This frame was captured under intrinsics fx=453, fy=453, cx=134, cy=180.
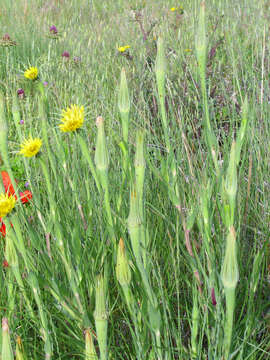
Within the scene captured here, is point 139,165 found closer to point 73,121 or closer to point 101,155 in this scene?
point 101,155

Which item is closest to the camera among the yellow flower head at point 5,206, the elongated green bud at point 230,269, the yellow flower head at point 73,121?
the elongated green bud at point 230,269

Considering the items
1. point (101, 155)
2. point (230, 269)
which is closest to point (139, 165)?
point (101, 155)

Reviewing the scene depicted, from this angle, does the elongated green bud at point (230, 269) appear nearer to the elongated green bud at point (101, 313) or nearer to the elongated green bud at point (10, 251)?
the elongated green bud at point (101, 313)

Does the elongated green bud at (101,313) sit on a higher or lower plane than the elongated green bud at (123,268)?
lower

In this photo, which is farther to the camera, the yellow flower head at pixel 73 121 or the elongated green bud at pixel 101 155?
the yellow flower head at pixel 73 121

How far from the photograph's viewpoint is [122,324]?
85 cm

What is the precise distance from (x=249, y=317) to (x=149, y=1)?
10.9 ft

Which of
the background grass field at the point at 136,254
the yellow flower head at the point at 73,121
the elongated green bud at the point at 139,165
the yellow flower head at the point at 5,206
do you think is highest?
the yellow flower head at the point at 73,121

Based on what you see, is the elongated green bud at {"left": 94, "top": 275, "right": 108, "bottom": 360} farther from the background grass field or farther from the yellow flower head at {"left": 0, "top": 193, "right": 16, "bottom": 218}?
the yellow flower head at {"left": 0, "top": 193, "right": 16, "bottom": 218}

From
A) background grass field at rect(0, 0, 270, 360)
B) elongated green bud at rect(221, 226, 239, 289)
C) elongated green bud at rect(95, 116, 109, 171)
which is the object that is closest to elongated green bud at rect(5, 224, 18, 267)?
background grass field at rect(0, 0, 270, 360)

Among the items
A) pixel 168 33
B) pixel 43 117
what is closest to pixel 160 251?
pixel 43 117

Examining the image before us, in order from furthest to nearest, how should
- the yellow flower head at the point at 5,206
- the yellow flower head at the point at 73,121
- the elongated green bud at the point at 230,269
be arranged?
the yellow flower head at the point at 73,121
the yellow flower head at the point at 5,206
the elongated green bud at the point at 230,269

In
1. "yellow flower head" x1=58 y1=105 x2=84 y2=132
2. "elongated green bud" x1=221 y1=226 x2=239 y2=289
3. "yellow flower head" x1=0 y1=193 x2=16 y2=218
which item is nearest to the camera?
"elongated green bud" x1=221 y1=226 x2=239 y2=289

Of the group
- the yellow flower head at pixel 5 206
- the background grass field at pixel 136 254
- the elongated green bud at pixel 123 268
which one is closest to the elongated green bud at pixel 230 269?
the background grass field at pixel 136 254
